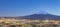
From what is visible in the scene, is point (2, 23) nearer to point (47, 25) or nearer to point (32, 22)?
point (32, 22)

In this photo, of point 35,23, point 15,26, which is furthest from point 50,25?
point 15,26

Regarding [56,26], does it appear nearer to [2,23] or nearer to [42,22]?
[42,22]

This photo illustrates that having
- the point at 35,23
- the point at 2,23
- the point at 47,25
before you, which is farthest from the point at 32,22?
the point at 2,23

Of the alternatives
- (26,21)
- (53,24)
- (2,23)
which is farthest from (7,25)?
(53,24)

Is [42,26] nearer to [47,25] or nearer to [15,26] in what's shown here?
[47,25]

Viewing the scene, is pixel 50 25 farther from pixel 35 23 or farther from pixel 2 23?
pixel 2 23

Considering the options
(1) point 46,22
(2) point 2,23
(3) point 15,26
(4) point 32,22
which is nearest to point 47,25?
(1) point 46,22
